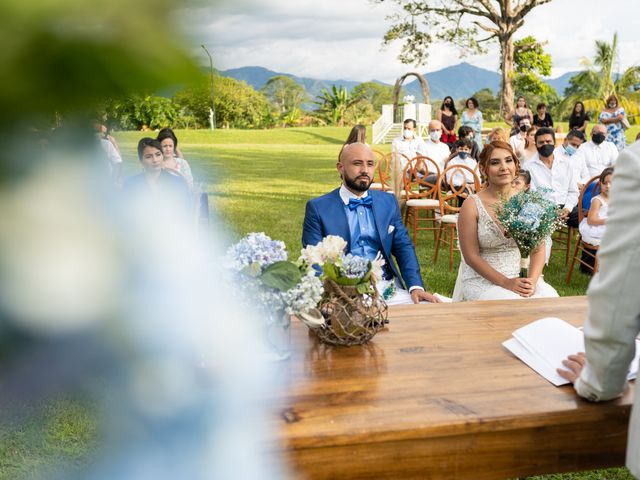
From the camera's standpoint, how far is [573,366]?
1.86 meters

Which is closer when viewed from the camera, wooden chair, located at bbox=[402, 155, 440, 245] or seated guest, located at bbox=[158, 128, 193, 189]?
seated guest, located at bbox=[158, 128, 193, 189]

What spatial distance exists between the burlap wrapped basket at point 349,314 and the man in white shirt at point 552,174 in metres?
5.17

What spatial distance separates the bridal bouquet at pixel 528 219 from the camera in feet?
10.6

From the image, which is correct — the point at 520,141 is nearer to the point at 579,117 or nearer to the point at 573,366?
the point at 579,117

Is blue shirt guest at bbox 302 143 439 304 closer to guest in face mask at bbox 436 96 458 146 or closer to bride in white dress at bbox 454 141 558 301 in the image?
bride in white dress at bbox 454 141 558 301

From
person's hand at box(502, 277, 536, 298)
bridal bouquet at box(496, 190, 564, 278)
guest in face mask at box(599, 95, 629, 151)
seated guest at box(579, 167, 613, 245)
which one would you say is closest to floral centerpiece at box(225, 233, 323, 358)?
bridal bouquet at box(496, 190, 564, 278)

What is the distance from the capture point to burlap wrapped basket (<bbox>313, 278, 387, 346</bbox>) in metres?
2.06

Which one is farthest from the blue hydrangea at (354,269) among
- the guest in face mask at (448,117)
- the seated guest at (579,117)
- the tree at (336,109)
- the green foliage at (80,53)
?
the tree at (336,109)

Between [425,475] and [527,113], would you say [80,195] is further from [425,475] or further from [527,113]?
[527,113]

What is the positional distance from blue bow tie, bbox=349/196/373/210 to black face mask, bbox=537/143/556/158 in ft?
13.3

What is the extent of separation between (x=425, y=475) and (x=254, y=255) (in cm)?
77

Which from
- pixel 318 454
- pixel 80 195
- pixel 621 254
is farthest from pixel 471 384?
pixel 80 195

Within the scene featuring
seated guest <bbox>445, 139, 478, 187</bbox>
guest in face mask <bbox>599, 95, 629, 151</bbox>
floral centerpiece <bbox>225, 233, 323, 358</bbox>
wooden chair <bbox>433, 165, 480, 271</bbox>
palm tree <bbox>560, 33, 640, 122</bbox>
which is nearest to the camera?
A: floral centerpiece <bbox>225, 233, 323, 358</bbox>

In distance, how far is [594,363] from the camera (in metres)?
1.58
